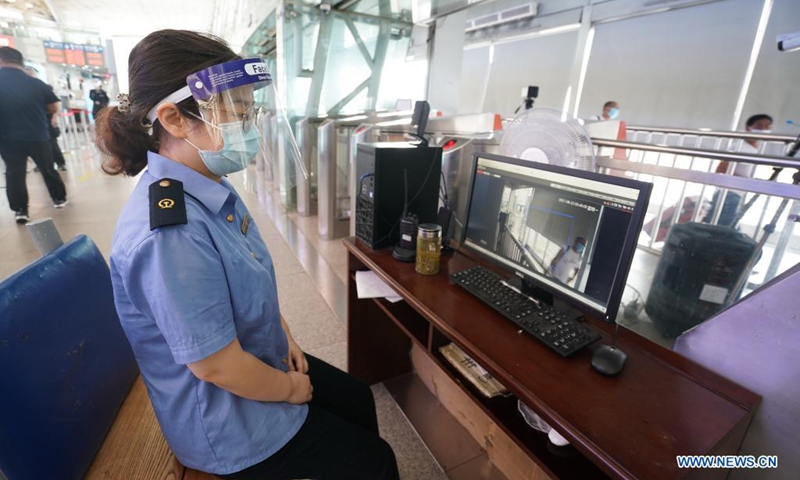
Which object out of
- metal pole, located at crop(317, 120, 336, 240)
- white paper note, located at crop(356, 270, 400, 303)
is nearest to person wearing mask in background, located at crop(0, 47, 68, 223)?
metal pole, located at crop(317, 120, 336, 240)

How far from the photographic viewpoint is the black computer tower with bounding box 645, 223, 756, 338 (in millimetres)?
1762

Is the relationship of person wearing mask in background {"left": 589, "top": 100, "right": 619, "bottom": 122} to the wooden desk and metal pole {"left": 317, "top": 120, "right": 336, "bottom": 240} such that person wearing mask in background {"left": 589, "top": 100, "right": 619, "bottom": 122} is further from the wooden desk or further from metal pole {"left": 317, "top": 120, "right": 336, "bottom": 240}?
the wooden desk

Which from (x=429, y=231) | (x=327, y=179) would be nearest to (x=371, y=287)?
(x=429, y=231)

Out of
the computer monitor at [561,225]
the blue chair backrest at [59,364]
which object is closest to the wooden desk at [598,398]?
the computer monitor at [561,225]

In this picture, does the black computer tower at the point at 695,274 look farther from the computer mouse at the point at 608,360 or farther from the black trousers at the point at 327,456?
the black trousers at the point at 327,456

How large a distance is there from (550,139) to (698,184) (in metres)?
1.17

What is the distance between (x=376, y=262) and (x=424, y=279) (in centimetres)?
23

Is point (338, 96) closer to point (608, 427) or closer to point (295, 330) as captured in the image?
point (295, 330)

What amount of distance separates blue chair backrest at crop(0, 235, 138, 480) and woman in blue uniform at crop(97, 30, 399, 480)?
0.57 feet

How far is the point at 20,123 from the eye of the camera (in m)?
3.72

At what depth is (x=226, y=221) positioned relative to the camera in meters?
0.91

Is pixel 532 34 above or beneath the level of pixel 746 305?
above

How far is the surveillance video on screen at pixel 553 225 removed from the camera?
0.92m

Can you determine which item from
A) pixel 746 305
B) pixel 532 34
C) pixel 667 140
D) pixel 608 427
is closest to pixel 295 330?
pixel 608 427
